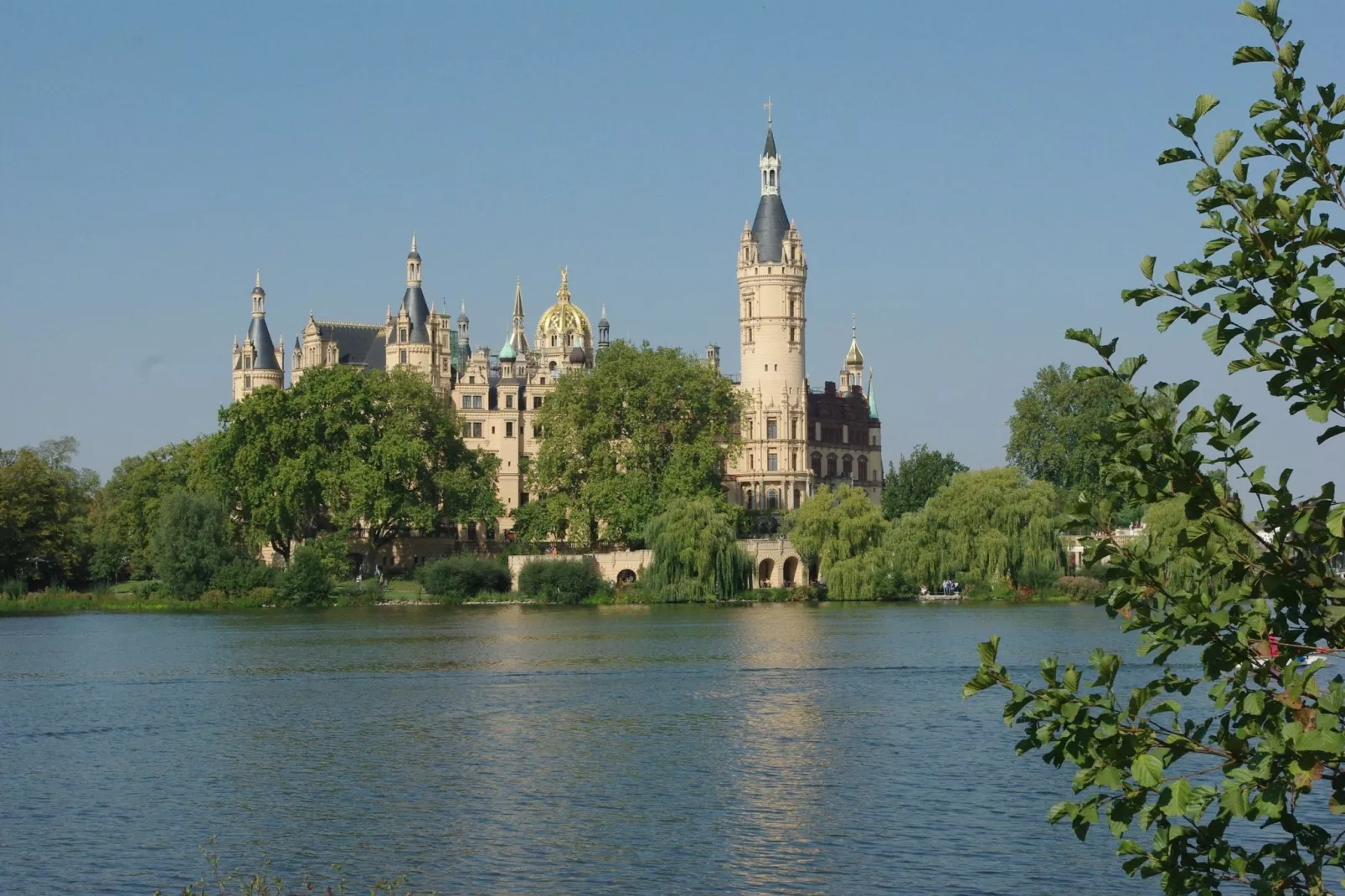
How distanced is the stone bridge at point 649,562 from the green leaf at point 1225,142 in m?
73.1

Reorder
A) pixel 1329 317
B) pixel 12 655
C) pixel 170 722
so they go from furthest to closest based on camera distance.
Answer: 1. pixel 12 655
2. pixel 170 722
3. pixel 1329 317

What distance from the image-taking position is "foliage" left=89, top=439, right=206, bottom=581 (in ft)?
293

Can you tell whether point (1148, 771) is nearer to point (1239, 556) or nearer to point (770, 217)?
point (1239, 556)

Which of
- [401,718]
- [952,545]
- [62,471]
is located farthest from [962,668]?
[62,471]

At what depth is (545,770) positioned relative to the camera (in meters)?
A: 26.8

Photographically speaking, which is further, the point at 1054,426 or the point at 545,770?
the point at 1054,426

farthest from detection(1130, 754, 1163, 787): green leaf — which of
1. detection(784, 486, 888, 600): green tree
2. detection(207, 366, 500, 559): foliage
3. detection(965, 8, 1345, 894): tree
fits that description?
detection(207, 366, 500, 559): foliage

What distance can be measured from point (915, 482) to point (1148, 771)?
8976cm

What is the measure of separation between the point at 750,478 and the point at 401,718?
245 feet

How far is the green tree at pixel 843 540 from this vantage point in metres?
74.2

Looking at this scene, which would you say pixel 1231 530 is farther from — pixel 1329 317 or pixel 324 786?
pixel 324 786

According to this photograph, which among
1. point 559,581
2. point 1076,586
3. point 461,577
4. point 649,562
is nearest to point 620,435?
point 649,562

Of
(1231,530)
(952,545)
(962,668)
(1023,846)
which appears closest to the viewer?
(1231,530)

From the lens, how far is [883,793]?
24406 millimetres
